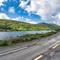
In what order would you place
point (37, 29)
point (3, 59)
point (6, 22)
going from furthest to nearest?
point (37, 29) < point (6, 22) < point (3, 59)

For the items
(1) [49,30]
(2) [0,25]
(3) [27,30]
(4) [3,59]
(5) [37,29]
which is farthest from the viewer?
(1) [49,30]

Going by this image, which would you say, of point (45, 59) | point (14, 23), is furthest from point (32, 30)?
point (45, 59)

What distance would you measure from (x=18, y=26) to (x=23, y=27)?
1.32 m

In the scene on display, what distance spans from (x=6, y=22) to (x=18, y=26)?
4.01 metres

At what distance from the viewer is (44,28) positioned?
65.1m

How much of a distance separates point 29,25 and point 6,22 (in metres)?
5.63

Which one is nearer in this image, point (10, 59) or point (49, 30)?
point (10, 59)

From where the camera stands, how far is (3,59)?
11648mm

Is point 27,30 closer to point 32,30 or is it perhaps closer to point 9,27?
point 32,30

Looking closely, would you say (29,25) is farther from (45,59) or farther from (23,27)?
(45,59)

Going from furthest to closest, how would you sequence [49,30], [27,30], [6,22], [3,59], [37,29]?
[49,30] < [37,29] < [27,30] < [6,22] < [3,59]

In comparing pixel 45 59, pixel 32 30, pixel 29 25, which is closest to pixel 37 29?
pixel 32 30

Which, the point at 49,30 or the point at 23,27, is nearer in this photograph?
the point at 23,27

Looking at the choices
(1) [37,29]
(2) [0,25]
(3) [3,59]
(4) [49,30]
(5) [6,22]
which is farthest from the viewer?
(4) [49,30]
